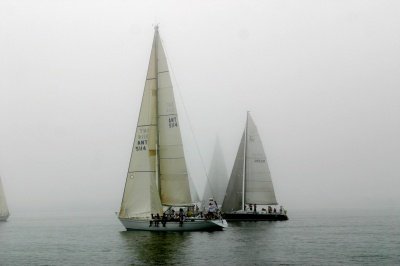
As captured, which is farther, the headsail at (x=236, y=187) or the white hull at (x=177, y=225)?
the headsail at (x=236, y=187)

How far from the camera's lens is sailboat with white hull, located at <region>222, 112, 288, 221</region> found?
2793 inches

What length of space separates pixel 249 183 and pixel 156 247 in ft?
99.2

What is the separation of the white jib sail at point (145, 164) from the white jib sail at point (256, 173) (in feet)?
69.4

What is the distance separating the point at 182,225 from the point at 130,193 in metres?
5.58

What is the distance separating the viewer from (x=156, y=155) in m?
52.7

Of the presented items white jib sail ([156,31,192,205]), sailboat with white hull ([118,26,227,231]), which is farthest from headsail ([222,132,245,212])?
white jib sail ([156,31,192,205])

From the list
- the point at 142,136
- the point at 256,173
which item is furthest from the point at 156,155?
the point at 256,173

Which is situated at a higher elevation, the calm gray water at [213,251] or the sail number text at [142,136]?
the sail number text at [142,136]

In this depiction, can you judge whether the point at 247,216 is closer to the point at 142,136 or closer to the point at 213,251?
the point at 142,136

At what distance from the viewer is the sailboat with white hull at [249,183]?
7094 cm

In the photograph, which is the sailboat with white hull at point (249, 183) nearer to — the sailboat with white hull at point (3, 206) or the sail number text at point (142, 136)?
the sail number text at point (142, 136)

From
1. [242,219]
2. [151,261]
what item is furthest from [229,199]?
[151,261]

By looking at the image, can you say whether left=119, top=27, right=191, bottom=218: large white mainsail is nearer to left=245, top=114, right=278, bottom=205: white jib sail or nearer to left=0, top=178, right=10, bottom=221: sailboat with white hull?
left=245, top=114, right=278, bottom=205: white jib sail

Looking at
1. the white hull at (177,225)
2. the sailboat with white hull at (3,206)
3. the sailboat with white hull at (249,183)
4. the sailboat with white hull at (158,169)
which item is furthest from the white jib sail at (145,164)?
the sailboat with white hull at (3,206)
